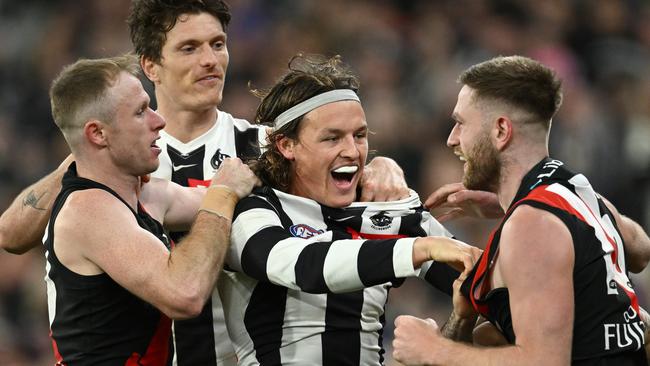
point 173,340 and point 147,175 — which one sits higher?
point 147,175

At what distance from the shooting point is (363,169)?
15.5ft

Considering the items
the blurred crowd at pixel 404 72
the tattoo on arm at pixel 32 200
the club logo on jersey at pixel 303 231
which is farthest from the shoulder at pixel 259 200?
the blurred crowd at pixel 404 72

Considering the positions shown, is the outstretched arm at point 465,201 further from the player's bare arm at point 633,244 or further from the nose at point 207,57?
the nose at point 207,57

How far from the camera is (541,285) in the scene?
3600 mm

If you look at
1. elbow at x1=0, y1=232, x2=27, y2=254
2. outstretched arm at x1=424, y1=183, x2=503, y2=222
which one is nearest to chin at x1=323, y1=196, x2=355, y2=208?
outstretched arm at x1=424, y1=183, x2=503, y2=222

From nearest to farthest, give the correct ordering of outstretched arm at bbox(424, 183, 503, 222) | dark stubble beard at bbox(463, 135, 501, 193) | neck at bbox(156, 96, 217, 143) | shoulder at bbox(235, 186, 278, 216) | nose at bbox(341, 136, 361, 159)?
dark stubble beard at bbox(463, 135, 501, 193) → shoulder at bbox(235, 186, 278, 216) → nose at bbox(341, 136, 361, 159) → outstretched arm at bbox(424, 183, 503, 222) → neck at bbox(156, 96, 217, 143)

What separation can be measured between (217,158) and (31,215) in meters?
0.93

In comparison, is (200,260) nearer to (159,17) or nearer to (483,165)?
(483,165)

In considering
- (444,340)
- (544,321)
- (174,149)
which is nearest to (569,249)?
(544,321)

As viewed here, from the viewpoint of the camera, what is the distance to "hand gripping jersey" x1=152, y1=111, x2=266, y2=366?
15.4 ft

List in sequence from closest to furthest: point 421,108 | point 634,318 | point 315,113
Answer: point 634,318
point 315,113
point 421,108

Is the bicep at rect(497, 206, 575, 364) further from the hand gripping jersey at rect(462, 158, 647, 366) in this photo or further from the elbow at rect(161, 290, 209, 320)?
the elbow at rect(161, 290, 209, 320)

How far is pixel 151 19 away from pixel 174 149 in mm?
739

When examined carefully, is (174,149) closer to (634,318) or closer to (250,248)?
(250,248)
